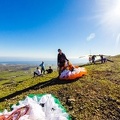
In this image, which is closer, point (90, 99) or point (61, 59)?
point (90, 99)

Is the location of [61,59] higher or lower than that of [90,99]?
higher

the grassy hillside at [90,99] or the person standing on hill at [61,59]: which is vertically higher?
the person standing on hill at [61,59]

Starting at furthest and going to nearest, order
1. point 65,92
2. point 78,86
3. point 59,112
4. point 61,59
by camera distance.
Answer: point 61,59
point 78,86
point 65,92
point 59,112

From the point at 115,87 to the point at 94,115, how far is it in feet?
19.4

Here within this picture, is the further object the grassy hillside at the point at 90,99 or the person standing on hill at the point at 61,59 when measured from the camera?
the person standing on hill at the point at 61,59

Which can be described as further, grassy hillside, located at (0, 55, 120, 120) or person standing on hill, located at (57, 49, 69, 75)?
person standing on hill, located at (57, 49, 69, 75)

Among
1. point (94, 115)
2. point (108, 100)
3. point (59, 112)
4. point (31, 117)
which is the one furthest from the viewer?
point (108, 100)

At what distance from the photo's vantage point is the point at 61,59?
22031mm

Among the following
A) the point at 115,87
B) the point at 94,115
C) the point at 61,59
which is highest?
the point at 61,59

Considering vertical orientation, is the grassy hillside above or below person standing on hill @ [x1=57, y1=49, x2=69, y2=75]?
below

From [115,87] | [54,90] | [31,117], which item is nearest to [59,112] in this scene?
[31,117]

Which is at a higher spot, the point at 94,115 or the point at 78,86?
the point at 78,86

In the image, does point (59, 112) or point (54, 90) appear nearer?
point (59, 112)

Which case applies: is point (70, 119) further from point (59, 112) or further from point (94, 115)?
point (94, 115)
